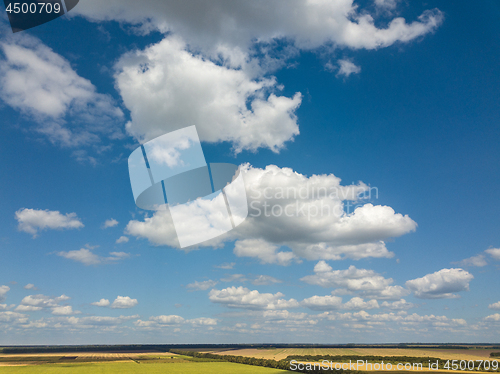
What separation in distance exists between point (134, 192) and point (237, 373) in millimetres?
55736

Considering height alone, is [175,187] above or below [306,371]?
above

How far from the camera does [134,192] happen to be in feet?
96.8

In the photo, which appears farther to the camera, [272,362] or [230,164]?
[272,362]

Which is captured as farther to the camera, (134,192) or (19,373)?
(19,373)

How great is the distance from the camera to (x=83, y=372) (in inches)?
2776

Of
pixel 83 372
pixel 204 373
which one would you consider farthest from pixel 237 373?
pixel 83 372

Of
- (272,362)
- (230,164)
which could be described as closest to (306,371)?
(272,362)

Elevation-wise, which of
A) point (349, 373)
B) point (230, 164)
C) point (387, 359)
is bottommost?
point (387, 359)

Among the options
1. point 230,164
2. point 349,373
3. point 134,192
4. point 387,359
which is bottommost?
point 387,359

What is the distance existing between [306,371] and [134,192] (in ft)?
205

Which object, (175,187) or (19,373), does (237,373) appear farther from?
(175,187)

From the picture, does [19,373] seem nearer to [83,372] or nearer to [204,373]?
[83,372]

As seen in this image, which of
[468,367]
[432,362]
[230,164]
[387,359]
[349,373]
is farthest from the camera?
[387,359]

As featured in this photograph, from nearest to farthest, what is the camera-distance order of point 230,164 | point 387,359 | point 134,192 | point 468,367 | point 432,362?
point 134,192
point 230,164
point 468,367
point 432,362
point 387,359
